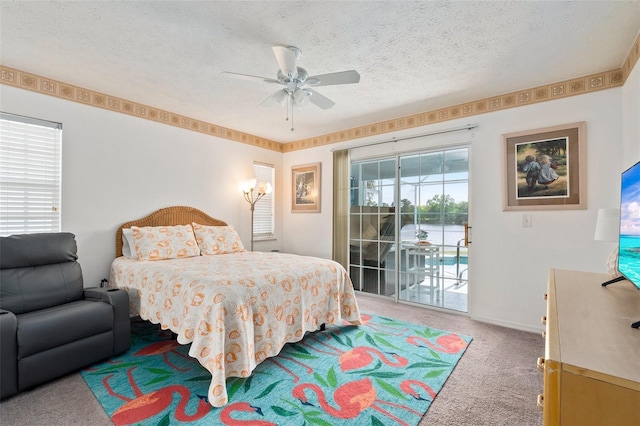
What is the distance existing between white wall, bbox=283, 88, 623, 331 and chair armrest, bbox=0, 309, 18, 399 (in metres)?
4.15

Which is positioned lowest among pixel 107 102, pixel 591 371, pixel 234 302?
pixel 234 302

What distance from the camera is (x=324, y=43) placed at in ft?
7.49

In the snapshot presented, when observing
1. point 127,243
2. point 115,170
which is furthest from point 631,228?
point 115,170

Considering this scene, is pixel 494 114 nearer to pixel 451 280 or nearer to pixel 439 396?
pixel 451 280

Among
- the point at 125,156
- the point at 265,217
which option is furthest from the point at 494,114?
the point at 125,156

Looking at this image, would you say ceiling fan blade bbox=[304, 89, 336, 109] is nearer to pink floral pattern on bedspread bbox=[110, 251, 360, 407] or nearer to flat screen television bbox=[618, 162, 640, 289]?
pink floral pattern on bedspread bbox=[110, 251, 360, 407]

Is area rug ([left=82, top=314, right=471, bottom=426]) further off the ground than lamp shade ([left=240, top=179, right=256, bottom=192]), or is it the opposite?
lamp shade ([left=240, top=179, right=256, bottom=192])

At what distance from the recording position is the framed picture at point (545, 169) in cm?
285

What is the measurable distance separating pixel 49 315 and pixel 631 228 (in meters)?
3.68

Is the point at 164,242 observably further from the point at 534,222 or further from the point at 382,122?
the point at 534,222

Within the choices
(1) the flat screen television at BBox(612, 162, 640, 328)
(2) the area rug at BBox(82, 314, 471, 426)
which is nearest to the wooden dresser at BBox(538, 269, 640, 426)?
(1) the flat screen television at BBox(612, 162, 640, 328)

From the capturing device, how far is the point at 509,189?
3229 millimetres

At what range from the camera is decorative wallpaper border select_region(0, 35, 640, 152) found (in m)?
2.72

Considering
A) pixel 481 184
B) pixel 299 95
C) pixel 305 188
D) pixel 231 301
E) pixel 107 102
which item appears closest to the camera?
pixel 231 301
